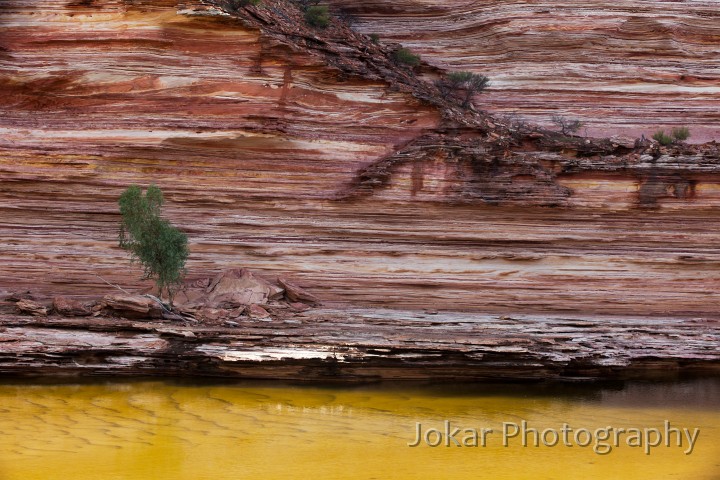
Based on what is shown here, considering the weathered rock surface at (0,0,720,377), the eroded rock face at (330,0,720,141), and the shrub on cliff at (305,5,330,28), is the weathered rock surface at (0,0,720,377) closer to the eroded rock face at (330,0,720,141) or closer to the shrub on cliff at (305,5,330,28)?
the shrub on cliff at (305,5,330,28)

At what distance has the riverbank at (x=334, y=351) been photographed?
1488 cm

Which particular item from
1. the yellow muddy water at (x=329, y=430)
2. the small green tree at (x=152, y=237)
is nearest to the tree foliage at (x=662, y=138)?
the yellow muddy water at (x=329, y=430)

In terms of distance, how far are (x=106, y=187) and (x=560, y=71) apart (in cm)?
1169

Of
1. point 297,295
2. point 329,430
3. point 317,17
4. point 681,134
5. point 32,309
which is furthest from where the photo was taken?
point 317,17

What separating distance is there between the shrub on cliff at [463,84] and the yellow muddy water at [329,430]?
9004mm

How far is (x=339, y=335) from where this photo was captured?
52.0ft

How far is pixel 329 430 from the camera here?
41.5 feet

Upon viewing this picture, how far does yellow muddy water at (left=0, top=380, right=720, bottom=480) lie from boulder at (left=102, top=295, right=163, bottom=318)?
69.7 inches

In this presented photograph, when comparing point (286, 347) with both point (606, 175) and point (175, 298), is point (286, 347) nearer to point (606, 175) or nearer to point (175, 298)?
point (175, 298)

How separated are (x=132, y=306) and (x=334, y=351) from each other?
3.84 meters

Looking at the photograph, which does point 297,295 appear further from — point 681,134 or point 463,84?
point 681,134

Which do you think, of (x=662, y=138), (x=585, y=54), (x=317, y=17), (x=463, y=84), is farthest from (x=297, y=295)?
(x=585, y=54)

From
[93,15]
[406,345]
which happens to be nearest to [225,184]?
[93,15]

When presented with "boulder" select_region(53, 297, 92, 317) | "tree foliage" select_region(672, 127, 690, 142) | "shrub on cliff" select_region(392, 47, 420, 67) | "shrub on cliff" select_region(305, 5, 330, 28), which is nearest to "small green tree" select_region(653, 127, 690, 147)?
"tree foliage" select_region(672, 127, 690, 142)
